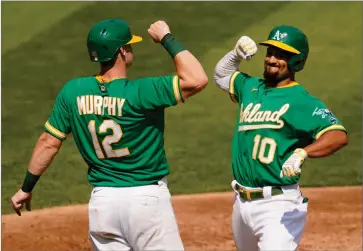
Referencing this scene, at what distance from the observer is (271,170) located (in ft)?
21.8

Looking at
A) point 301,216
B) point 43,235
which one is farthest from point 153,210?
point 43,235

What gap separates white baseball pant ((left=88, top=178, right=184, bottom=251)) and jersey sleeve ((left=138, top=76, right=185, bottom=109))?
61 cm

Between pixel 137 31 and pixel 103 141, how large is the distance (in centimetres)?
1221

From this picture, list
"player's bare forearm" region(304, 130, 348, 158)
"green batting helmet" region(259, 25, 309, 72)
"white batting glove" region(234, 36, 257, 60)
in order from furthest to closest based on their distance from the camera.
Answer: "white batting glove" region(234, 36, 257, 60)
"green batting helmet" region(259, 25, 309, 72)
"player's bare forearm" region(304, 130, 348, 158)

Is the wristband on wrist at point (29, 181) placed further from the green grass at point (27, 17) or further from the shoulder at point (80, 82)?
the green grass at point (27, 17)

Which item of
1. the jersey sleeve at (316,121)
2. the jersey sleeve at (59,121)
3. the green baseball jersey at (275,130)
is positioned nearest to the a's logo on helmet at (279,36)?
the green baseball jersey at (275,130)

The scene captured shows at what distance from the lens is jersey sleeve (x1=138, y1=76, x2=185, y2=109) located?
6102 mm

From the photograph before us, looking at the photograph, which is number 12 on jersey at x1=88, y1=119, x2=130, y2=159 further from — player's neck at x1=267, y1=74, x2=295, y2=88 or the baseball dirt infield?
the baseball dirt infield

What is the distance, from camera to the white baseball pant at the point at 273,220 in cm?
653

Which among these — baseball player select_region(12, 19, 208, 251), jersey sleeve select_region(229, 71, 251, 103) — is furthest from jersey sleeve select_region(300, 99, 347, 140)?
baseball player select_region(12, 19, 208, 251)

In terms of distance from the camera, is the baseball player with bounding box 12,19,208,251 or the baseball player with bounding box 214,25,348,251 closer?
the baseball player with bounding box 12,19,208,251

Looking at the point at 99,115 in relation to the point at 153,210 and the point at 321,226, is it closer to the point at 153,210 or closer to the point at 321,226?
the point at 153,210

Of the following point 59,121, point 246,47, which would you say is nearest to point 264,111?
point 246,47

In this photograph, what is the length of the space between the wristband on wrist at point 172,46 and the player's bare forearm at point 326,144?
120 centimetres
